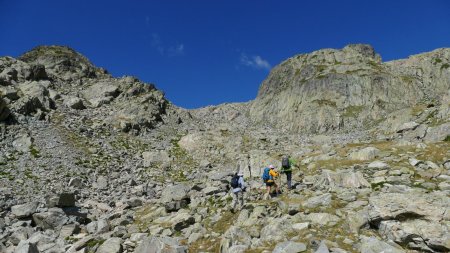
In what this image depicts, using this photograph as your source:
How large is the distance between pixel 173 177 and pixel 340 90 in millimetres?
79455

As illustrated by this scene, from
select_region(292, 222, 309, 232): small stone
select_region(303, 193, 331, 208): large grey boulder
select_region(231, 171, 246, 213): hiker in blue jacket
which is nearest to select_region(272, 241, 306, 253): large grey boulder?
select_region(292, 222, 309, 232): small stone

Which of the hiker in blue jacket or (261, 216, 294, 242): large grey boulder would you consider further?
the hiker in blue jacket

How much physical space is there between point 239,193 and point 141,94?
54.5 m

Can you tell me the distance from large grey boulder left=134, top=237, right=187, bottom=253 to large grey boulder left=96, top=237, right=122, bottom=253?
1.56 m

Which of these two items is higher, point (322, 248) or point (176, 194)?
point (176, 194)

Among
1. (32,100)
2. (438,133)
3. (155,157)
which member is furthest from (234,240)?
(32,100)

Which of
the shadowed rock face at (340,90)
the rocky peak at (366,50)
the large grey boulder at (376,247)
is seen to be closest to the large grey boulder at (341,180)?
the large grey boulder at (376,247)

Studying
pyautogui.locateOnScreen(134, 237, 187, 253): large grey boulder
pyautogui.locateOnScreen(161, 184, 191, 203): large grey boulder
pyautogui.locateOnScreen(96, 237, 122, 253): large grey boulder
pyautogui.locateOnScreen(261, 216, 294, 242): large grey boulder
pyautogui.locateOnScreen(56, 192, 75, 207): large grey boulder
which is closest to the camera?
pyautogui.locateOnScreen(134, 237, 187, 253): large grey boulder

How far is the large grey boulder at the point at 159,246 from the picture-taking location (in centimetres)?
1565

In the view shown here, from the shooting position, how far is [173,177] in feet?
144

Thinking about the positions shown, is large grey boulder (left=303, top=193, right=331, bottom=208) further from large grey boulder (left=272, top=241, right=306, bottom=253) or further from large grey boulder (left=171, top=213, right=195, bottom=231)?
large grey boulder (left=171, top=213, right=195, bottom=231)

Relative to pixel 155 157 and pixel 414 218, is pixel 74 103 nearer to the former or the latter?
pixel 155 157

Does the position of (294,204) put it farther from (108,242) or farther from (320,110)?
(320,110)

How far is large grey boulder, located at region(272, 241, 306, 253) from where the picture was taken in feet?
46.8
